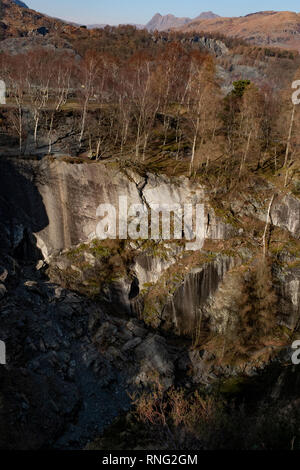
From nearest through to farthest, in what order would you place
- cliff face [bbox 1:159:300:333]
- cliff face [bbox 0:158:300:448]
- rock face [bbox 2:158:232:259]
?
cliff face [bbox 0:158:300:448] → cliff face [bbox 1:159:300:333] → rock face [bbox 2:158:232:259]

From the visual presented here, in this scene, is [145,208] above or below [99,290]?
above

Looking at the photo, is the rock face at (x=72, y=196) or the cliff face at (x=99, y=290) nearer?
the cliff face at (x=99, y=290)

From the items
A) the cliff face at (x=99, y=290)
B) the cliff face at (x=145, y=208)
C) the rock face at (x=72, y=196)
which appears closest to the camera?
the cliff face at (x=99, y=290)

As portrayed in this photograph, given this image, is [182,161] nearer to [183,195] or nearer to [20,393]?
[183,195]

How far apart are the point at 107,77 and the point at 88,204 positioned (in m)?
23.5

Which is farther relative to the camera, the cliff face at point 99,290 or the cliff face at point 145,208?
the cliff face at point 145,208

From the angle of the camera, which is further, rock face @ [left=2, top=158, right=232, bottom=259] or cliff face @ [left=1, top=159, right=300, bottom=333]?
rock face @ [left=2, top=158, right=232, bottom=259]

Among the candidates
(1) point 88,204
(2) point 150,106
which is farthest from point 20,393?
(2) point 150,106

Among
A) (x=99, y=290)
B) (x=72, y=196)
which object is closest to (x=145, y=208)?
(x=72, y=196)

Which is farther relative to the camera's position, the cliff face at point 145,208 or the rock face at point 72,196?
the rock face at point 72,196

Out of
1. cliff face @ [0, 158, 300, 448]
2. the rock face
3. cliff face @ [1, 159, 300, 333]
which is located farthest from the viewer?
the rock face

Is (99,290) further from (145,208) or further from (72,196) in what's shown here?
(72,196)

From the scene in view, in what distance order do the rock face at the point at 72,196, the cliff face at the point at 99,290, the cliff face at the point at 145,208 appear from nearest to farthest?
1. the cliff face at the point at 99,290
2. the cliff face at the point at 145,208
3. the rock face at the point at 72,196

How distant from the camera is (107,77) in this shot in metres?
41.2
